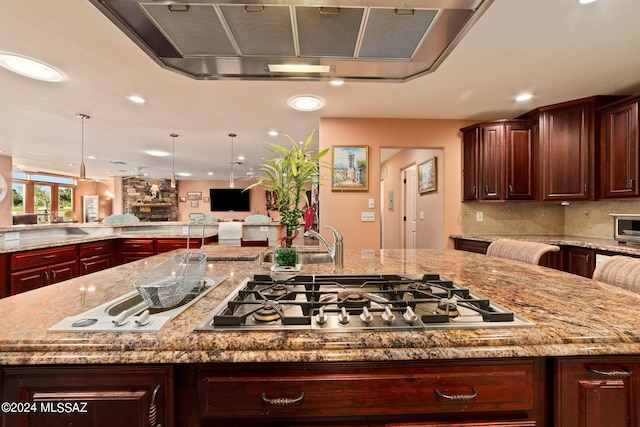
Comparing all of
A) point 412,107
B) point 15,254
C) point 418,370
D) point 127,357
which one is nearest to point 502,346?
point 418,370

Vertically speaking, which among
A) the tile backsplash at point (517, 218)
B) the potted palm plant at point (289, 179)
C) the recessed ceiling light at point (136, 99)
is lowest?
the tile backsplash at point (517, 218)

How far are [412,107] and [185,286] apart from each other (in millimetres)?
3049

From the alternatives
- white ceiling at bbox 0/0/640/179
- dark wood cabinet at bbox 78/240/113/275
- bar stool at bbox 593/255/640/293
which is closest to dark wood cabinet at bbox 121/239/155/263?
dark wood cabinet at bbox 78/240/113/275

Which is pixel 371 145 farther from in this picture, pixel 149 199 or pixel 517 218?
pixel 149 199

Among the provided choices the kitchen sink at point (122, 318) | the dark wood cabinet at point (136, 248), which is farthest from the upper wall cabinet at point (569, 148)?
the dark wood cabinet at point (136, 248)

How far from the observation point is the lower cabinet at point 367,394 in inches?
24.5

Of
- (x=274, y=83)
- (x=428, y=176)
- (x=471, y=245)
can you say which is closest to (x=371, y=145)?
(x=428, y=176)

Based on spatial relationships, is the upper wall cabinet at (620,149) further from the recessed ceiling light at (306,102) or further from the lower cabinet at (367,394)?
the lower cabinet at (367,394)

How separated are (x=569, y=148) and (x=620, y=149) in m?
0.39

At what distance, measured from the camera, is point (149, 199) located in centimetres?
978

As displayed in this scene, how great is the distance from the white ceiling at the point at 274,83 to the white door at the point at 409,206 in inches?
69.1

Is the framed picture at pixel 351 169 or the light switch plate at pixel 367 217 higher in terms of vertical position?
the framed picture at pixel 351 169

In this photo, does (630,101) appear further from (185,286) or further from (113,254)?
(113,254)

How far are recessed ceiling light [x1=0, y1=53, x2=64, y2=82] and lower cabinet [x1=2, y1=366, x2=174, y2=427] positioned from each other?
8.77ft
